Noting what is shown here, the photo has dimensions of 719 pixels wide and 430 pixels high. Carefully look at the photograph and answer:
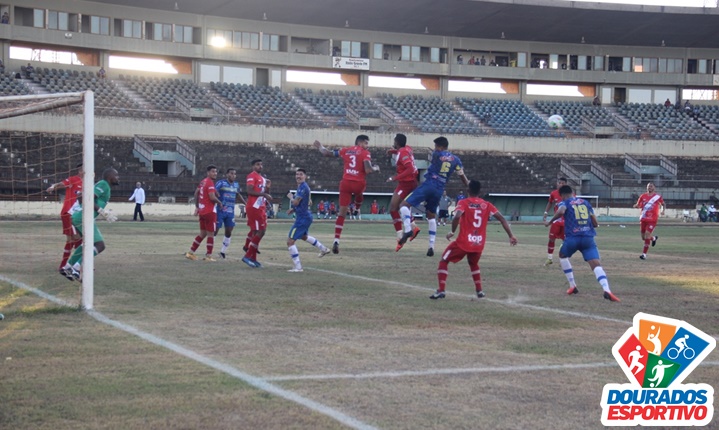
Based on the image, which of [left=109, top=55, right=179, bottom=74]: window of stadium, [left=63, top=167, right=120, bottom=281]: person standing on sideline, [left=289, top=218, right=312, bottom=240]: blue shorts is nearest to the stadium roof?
[left=109, top=55, right=179, bottom=74]: window of stadium

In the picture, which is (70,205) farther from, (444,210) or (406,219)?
(444,210)

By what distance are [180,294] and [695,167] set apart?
6000cm

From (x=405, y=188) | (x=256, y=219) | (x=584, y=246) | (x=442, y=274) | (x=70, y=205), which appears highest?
(x=405, y=188)

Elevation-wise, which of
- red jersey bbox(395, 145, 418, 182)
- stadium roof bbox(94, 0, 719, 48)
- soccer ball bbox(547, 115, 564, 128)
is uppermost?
stadium roof bbox(94, 0, 719, 48)

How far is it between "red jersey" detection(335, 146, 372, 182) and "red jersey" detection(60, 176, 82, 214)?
5939 mm

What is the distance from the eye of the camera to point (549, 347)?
30.9 ft

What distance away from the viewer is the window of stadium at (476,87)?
239ft

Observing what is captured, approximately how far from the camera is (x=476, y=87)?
240ft

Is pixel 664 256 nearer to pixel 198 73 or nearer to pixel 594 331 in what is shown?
pixel 594 331

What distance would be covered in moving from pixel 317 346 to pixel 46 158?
34392 mm

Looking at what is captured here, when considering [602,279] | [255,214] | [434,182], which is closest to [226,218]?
[255,214]

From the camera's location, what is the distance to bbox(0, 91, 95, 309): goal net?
37.8ft

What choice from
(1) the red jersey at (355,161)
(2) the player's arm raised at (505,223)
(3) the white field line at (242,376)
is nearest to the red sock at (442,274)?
(2) the player's arm raised at (505,223)

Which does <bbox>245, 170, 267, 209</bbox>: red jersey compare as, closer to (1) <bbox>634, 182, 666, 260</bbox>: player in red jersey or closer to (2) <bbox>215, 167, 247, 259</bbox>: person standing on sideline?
(2) <bbox>215, 167, 247, 259</bbox>: person standing on sideline
